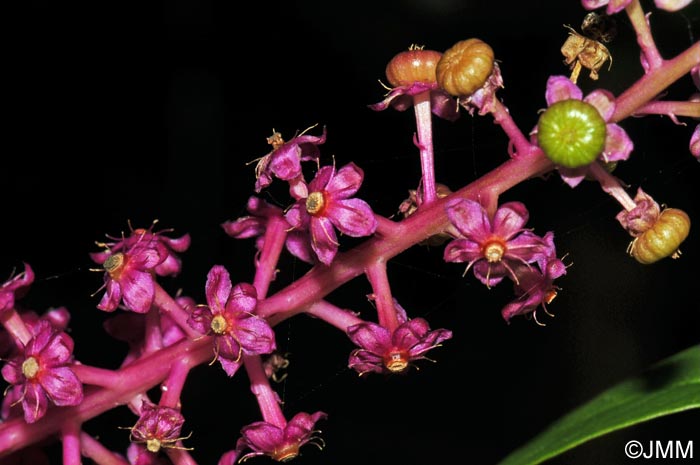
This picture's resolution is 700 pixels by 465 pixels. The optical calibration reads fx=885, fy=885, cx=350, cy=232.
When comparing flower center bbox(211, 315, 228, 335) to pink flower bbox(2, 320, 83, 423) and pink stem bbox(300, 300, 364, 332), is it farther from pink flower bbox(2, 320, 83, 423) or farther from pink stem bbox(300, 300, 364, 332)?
pink flower bbox(2, 320, 83, 423)

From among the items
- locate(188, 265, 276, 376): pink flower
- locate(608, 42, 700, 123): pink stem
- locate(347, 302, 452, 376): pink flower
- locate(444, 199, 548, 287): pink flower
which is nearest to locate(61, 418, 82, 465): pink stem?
locate(188, 265, 276, 376): pink flower

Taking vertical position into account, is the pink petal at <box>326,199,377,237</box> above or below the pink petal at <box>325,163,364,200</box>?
below

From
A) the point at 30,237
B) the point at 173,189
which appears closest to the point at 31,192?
the point at 30,237

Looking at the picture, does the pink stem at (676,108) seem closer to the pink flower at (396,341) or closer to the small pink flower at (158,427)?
the pink flower at (396,341)

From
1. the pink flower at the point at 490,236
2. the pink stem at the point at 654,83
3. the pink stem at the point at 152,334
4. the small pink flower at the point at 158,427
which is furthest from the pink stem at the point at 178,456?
the pink stem at the point at 654,83

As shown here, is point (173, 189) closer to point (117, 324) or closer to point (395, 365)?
point (117, 324)

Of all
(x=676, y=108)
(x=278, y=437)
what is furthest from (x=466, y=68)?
(x=278, y=437)

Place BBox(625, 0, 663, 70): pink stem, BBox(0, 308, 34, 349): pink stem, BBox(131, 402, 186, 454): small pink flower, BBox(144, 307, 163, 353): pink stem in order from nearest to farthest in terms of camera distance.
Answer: BBox(625, 0, 663, 70): pink stem, BBox(131, 402, 186, 454): small pink flower, BBox(0, 308, 34, 349): pink stem, BBox(144, 307, 163, 353): pink stem

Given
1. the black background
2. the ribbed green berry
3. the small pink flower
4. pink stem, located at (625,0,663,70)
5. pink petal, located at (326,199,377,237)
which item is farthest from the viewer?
the black background
